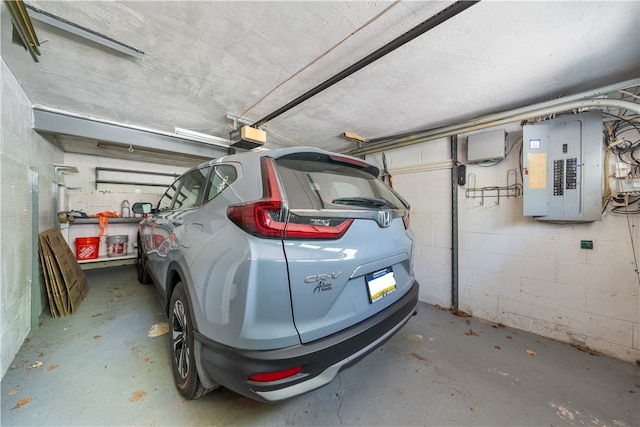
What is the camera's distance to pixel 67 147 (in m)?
4.21

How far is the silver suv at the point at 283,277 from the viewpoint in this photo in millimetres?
1008

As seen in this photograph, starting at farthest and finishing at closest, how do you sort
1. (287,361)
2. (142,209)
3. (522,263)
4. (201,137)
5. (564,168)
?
(201,137) → (142,209) → (522,263) → (564,168) → (287,361)

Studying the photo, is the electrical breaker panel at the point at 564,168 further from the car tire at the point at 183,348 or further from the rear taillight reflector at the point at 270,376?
the car tire at the point at 183,348

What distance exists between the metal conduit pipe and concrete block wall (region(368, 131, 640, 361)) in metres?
0.25

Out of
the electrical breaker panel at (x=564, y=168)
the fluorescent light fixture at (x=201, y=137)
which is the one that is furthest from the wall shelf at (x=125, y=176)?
the electrical breaker panel at (x=564, y=168)

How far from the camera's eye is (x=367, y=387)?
1681 mm

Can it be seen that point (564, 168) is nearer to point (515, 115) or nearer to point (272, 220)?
point (515, 115)

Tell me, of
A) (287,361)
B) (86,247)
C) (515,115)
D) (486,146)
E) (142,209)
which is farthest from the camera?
(86,247)

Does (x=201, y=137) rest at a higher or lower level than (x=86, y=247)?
higher

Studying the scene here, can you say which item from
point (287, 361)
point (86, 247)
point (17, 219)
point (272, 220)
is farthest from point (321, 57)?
point (86, 247)

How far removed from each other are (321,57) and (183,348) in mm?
2403

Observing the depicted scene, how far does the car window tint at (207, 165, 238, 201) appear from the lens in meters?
1.41

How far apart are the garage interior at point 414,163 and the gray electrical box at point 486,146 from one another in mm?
23

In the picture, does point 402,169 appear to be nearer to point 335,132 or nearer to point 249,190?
point 335,132
